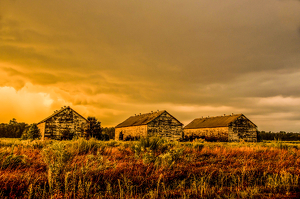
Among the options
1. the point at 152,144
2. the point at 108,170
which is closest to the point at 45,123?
the point at 152,144

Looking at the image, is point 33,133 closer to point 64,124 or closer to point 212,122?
point 64,124

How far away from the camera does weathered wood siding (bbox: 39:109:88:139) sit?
39162 millimetres

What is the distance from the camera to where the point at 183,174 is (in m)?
7.86

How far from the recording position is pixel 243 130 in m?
48.3

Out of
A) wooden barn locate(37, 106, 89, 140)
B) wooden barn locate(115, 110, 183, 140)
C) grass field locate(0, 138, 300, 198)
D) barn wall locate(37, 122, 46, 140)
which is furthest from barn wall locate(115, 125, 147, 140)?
grass field locate(0, 138, 300, 198)

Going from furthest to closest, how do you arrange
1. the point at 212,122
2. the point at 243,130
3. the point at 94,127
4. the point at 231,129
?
the point at 212,122 < the point at 243,130 < the point at 231,129 < the point at 94,127

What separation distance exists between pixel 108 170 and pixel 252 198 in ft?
14.2

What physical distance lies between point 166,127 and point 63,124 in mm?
18749

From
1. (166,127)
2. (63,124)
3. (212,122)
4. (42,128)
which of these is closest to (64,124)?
(63,124)

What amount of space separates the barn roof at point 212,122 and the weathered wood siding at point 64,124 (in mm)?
27552

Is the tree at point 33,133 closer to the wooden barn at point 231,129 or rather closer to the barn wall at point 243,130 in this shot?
the wooden barn at point 231,129

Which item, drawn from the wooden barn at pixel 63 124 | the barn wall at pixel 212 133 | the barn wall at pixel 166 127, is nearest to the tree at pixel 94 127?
the wooden barn at pixel 63 124

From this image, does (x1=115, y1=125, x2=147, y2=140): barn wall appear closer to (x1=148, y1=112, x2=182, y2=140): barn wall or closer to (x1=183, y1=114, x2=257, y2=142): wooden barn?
(x1=148, y1=112, x2=182, y2=140): barn wall

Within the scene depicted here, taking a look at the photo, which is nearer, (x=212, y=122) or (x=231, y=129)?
(x=231, y=129)
